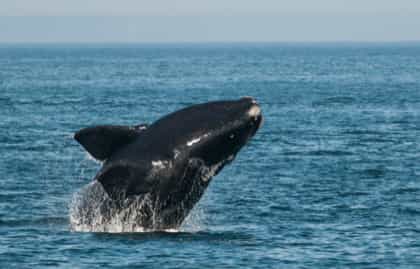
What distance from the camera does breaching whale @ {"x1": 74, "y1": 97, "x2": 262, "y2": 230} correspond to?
23.0 metres

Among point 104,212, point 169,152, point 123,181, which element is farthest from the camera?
point 104,212

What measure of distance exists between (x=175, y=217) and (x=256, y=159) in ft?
78.2

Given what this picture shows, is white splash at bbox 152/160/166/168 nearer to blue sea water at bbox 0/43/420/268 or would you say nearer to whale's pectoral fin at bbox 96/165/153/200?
whale's pectoral fin at bbox 96/165/153/200

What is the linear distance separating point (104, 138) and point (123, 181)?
1.01 m

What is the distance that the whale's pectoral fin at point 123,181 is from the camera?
2269 cm

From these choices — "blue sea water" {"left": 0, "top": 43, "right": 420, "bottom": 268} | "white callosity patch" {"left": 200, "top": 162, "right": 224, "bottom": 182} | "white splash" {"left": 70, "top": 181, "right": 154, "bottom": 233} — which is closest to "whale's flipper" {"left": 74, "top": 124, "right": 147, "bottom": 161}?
"white splash" {"left": 70, "top": 181, "right": 154, "bottom": 233}

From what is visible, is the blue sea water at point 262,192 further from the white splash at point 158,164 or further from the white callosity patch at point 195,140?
the white callosity patch at point 195,140

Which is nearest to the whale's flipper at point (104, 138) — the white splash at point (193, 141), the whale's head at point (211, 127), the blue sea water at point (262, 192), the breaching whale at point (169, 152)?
the breaching whale at point (169, 152)

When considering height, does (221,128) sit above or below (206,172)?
above

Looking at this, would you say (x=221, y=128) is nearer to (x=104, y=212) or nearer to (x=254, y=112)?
(x=254, y=112)

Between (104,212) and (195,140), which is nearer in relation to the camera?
(195,140)

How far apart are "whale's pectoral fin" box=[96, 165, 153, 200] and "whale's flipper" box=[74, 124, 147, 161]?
65 cm

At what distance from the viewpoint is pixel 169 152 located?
2334cm

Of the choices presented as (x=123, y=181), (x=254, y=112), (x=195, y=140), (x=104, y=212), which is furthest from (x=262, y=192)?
(x=123, y=181)
